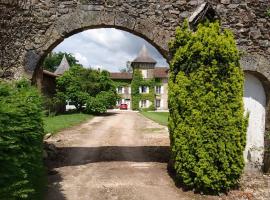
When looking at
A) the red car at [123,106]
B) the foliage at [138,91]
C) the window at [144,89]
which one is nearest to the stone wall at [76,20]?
the foliage at [138,91]

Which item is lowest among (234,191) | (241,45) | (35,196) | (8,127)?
(234,191)

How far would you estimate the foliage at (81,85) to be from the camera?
30.3 metres

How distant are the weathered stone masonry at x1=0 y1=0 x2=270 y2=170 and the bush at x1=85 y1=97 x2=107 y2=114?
74.4 ft

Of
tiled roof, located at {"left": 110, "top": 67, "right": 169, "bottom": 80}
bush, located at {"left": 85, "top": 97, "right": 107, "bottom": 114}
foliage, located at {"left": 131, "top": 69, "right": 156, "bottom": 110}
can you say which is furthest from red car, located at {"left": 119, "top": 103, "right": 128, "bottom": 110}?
bush, located at {"left": 85, "top": 97, "right": 107, "bottom": 114}

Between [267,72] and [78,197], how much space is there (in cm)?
501

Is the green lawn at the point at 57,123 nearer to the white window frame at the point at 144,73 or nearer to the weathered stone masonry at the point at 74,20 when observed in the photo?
the weathered stone masonry at the point at 74,20

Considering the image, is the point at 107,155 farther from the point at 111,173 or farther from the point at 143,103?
the point at 143,103

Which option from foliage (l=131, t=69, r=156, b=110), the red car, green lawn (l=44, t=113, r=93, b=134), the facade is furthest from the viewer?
the red car

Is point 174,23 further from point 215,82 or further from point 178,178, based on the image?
point 178,178

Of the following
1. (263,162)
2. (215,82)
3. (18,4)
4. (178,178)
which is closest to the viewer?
(215,82)

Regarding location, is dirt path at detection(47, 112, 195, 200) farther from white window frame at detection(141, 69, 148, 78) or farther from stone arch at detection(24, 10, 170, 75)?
white window frame at detection(141, 69, 148, 78)

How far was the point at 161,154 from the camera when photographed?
9.95m

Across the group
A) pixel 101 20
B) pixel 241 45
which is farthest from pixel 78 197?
pixel 241 45

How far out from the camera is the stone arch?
7559 millimetres
